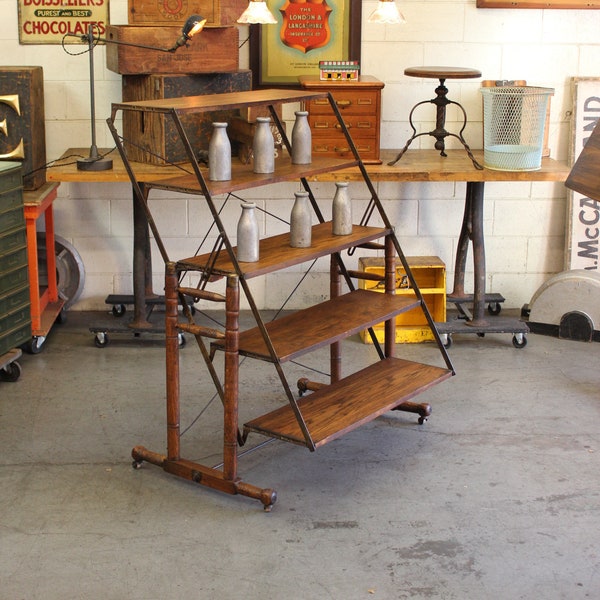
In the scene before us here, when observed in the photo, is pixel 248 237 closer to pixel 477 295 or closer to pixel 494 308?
pixel 477 295

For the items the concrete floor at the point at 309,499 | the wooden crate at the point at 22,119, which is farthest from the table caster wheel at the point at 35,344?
the wooden crate at the point at 22,119

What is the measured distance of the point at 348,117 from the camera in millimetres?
5164

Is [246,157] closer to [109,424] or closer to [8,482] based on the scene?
[109,424]

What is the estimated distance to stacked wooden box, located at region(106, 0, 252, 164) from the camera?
16.5 ft

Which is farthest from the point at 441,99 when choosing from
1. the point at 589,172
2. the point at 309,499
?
the point at 309,499

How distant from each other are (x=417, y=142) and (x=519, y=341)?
4.11 ft

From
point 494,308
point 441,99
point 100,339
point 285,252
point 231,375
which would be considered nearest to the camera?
point 231,375

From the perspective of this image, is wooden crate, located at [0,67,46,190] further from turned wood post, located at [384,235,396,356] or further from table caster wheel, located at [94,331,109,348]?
turned wood post, located at [384,235,396,356]

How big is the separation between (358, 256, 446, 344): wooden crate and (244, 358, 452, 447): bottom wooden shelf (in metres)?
1.06

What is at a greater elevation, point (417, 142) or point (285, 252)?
point (417, 142)

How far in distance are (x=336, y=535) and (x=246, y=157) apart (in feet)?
6.78

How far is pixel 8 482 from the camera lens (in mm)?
3965

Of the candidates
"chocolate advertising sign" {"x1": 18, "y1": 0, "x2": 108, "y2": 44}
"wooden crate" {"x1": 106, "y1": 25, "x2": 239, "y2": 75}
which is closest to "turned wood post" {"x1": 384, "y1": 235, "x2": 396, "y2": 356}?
"wooden crate" {"x1": 106, "y1": 25, "x2": 239, "y2": 75}

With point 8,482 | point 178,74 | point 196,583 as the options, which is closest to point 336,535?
point 196,583
